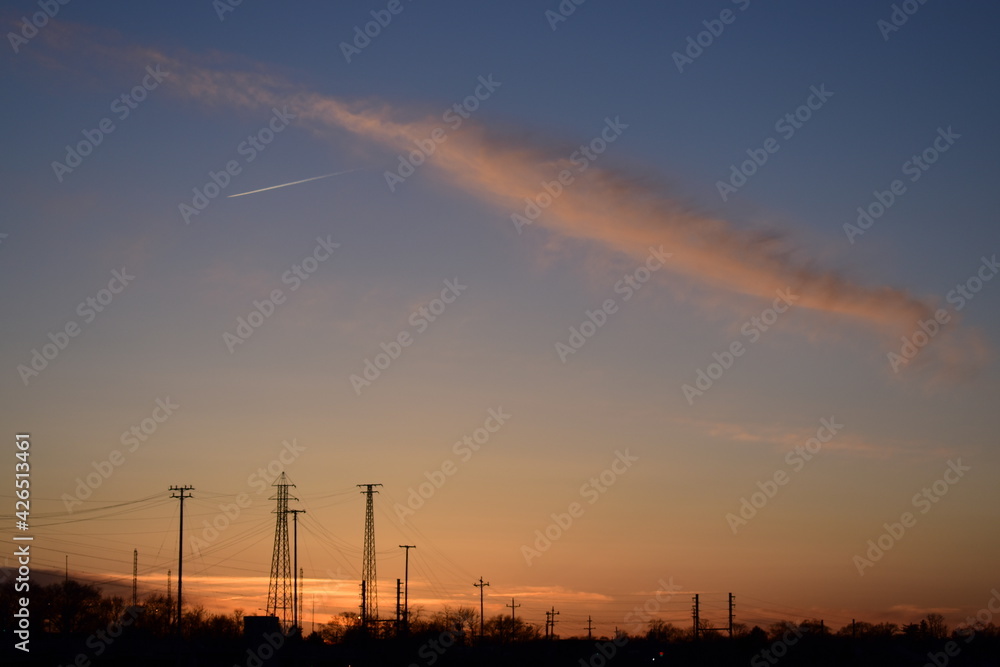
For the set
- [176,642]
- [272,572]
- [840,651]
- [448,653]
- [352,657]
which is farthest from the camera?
[840,651]

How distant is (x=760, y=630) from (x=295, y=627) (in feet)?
299

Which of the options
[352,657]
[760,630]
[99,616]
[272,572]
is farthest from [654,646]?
[99,616]

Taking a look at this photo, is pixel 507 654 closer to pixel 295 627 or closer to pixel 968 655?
pixel 295 627

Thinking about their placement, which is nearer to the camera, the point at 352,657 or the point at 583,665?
the point at 352,657

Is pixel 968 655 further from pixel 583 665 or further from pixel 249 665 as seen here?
pixel 249 665

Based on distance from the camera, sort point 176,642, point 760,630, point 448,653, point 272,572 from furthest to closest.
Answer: point 760,630 < point 448,653 < point 272,572 < point 176,642

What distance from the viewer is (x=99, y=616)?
16075 centimetres

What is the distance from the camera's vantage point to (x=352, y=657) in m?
113

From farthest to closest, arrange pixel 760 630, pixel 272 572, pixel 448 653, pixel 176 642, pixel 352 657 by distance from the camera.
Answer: pixel 760 630
pixel 448 653
pixel 352 657
pixel 272 572
pixel 176 642

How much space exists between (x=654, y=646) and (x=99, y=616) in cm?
8545

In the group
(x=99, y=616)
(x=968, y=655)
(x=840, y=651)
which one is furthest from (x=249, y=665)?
(x=968, y=655)

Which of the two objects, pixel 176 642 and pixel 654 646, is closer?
pixel 176 642

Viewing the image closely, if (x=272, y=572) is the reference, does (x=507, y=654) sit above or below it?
below

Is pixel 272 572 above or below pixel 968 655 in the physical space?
above
